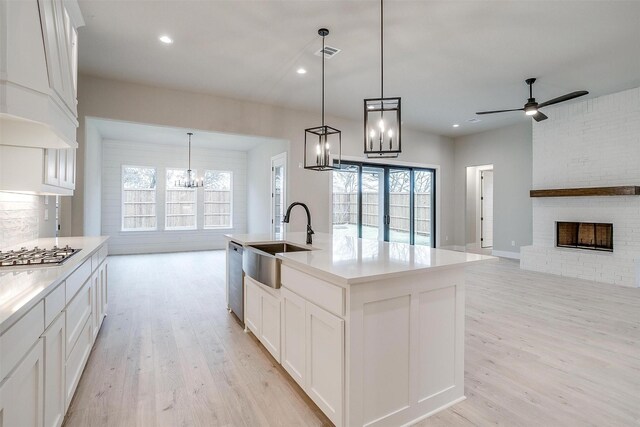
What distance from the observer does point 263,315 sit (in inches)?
106

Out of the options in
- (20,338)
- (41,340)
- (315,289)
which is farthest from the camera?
(315,289)

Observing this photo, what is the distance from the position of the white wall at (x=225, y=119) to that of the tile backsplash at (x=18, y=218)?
1339 millimetres

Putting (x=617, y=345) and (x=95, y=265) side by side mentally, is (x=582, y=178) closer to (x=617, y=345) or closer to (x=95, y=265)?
(x=617, y=345)

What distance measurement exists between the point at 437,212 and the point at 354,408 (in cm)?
725

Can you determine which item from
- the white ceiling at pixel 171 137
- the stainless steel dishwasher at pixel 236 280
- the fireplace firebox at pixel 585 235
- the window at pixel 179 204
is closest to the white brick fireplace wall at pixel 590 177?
the fireplace firebox at pixel 585 235

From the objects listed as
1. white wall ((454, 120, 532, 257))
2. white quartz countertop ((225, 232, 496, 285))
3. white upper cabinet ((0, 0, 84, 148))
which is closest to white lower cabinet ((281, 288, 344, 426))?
white quartz countertop ((225, 232, 496, 285))

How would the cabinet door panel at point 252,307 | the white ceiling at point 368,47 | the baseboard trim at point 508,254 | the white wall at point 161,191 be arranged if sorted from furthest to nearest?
the white wall at point 161,191, the baseboard trim at point 508,254, the white ceiling at point 368,47, the cabinet door panel at point 252,307

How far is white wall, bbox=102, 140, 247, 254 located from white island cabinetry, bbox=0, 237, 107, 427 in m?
6.95

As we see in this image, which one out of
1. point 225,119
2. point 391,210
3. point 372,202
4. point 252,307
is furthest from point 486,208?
point 252,307

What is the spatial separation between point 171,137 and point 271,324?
6.80 m

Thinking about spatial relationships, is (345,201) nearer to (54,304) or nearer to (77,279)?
(77,279)

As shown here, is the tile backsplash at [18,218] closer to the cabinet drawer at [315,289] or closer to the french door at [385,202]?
the cabinet drawer at [315,289]

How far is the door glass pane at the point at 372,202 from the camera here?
7230mm

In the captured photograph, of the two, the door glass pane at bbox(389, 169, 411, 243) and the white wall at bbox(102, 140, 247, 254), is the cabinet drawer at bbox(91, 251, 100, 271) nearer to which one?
the door glass pane at bbox(389, 169, 411, 243)
